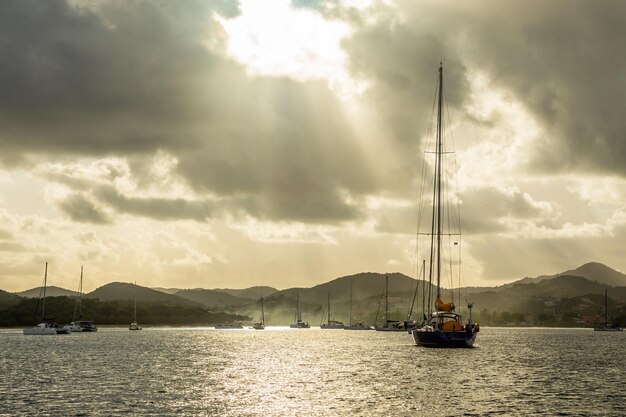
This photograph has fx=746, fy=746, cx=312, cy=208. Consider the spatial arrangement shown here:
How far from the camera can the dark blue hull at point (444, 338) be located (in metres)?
130

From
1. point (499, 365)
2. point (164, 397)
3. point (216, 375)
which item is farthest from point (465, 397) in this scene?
point (499, 365)

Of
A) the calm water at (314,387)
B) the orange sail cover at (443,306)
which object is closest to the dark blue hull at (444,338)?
the calm water at (314,387)

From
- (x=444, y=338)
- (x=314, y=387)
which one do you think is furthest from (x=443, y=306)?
(x=314, y=387)

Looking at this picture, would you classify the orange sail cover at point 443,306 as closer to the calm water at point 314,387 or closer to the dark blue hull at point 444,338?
the dark blue hull at point 444,338

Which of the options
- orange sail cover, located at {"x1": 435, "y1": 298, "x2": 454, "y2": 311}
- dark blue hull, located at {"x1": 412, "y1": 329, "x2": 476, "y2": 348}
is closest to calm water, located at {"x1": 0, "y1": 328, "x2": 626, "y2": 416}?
dark blue hull, located at {"x1": 412, "y1": 329, "x2": 476, "y2": 348}

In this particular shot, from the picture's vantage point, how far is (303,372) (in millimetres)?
104938

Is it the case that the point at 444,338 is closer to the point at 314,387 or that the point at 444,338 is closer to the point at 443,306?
the point at 443,306

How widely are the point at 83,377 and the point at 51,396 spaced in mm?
20797

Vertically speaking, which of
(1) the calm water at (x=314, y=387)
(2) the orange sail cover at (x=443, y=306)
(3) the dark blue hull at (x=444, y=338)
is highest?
(2) the orange sail cover at (x=443, y=306)

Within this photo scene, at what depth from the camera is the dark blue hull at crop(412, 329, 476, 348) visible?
130 metres

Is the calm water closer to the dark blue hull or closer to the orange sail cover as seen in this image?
the dark blue hull

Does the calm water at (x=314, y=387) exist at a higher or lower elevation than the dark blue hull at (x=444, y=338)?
lower

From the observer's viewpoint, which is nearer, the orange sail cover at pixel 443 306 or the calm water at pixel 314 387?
the calm water at pixel 314 387

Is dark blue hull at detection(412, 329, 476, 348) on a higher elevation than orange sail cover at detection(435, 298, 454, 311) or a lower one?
lower
